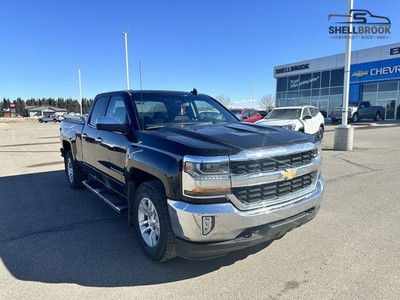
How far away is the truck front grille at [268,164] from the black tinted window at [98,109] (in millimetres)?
3009

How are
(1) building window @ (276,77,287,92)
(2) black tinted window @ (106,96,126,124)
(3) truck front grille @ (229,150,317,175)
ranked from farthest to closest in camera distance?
(1) building window @ (276,77,287,92)
(2) black tinted window @ (106,96,126,124)
(3) truck front grille @ (229,150,317,175)

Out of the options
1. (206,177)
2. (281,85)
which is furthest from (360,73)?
(206,177)

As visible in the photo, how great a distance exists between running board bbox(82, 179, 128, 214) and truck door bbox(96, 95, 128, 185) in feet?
0.75

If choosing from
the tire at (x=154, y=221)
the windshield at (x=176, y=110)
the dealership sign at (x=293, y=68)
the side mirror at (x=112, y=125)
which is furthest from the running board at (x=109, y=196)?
the dealership sign at (x=293, y=68)

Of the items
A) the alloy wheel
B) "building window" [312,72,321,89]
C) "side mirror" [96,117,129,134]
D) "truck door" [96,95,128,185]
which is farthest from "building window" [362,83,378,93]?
the alloy wheel

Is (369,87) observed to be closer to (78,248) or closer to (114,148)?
(114,148)

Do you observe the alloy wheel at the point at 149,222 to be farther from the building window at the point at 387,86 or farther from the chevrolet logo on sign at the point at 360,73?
the chevrolet logo on sign at the point at 360,73

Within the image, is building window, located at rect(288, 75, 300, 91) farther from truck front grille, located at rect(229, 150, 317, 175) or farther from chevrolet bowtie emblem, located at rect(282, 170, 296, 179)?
chevrolet bowtie emblem, located at rect(282, 170, 296, 179)

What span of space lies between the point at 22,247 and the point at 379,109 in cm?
3192

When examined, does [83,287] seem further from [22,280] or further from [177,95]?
[177,95]

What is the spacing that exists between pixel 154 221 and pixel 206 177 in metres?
0.95

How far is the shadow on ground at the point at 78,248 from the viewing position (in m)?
3.12

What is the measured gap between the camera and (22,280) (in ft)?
10.0

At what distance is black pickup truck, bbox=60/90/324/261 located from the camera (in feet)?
8.96
